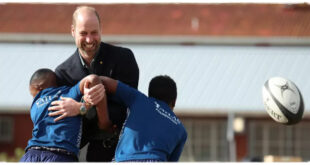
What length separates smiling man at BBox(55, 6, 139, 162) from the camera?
562 cm

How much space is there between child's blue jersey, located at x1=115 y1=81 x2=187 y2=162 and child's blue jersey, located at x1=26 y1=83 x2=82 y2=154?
34cm

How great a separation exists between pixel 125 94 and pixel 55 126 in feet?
1.93

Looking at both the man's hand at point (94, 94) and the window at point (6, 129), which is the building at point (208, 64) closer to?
the window at point (6, 129)

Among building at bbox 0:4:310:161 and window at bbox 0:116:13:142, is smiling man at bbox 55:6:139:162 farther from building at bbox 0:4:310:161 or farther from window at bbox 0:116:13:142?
window at bbox 0:116:13:142

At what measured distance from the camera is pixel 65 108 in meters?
5.37

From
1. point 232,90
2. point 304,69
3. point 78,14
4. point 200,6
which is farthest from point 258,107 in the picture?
point 78,14

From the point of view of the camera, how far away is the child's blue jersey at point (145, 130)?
5285 millimetres

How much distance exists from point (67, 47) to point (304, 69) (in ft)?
27.8

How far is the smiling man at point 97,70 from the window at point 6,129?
19384 mm

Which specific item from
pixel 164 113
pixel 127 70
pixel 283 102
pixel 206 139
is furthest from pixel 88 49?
pixel 206 139

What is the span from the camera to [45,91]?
553cm

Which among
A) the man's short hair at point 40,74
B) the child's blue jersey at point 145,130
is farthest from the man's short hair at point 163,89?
the man's short hair at point 40,74

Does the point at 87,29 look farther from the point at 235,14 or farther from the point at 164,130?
the point at 235,14

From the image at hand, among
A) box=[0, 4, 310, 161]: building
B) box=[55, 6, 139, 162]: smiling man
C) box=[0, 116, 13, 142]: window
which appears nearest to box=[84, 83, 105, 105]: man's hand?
box=[55, 6, 139, 162]: smiling man
